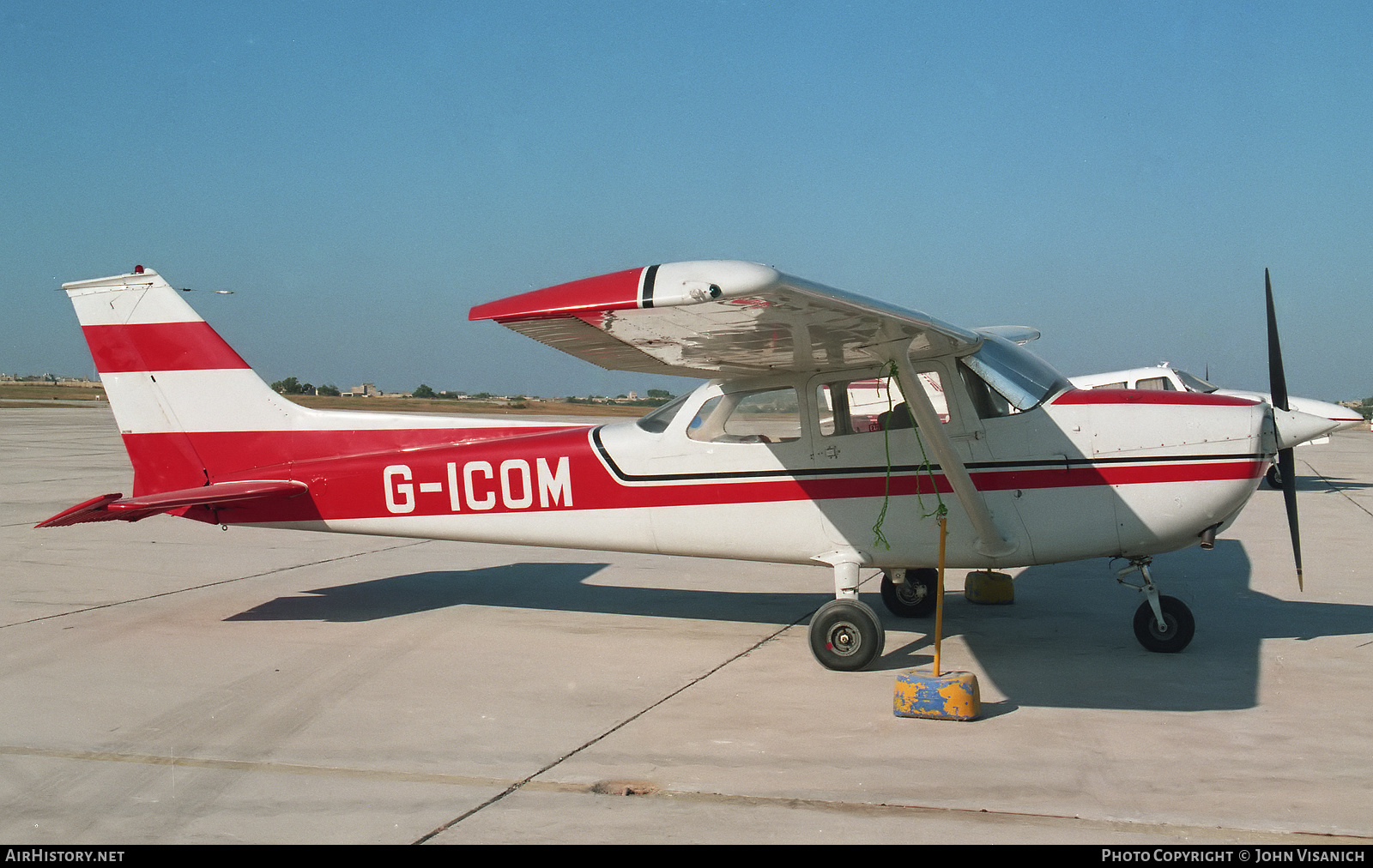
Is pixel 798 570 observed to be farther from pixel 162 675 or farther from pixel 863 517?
pixel 162 675

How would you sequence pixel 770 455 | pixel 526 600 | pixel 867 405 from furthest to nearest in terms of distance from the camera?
pixel 526 600 < pixel 770 455 < pixel 867 405

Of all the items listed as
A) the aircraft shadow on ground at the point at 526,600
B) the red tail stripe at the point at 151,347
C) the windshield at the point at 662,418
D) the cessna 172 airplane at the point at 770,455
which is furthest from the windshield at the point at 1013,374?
the red tail stripe at the point at 151,347

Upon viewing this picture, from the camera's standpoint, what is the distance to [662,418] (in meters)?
7.37

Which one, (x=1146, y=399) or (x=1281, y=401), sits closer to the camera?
(x=1146, y=399)

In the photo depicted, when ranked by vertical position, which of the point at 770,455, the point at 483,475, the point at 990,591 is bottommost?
the point at 990,591

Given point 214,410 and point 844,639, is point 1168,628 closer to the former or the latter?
point 844,639

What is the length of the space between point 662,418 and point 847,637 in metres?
2.05

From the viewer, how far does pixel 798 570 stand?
34.7 feet

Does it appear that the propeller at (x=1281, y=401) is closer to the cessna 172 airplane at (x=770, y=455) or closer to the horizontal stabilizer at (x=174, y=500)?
the cessna 172 airplane at (x=770, y=455)

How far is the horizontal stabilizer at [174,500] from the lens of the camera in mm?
7051

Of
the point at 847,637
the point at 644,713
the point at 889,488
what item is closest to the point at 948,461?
the point at 889,488

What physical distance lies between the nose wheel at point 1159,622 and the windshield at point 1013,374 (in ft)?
4.11

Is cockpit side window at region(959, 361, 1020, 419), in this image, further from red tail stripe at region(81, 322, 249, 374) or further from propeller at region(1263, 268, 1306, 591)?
red tail stripe at region(81, 322, 249, 374)

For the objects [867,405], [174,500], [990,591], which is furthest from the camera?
[990,591]
